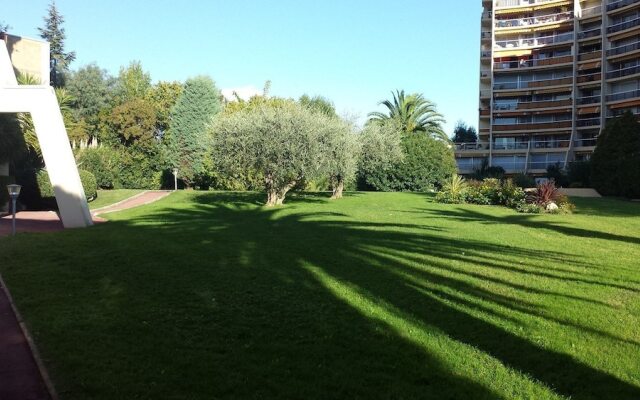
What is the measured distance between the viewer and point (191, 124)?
45.6 m

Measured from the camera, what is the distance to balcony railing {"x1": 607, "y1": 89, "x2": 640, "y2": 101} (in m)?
53.2

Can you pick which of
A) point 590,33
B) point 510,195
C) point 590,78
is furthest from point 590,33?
point 510,195

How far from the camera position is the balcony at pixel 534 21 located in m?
60.5

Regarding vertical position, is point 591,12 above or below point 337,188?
above

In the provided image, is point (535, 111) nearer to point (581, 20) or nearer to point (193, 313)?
point (581, 20)

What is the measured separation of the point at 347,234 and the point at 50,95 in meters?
9.75

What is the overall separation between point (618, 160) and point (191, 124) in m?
33.2

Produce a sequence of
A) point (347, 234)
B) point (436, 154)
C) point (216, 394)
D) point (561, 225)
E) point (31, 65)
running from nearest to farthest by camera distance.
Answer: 1. point (216, 394)
2. point (347, 234)
3. point (561, 225)
4. point (31, 65)
5. point (436, 154)

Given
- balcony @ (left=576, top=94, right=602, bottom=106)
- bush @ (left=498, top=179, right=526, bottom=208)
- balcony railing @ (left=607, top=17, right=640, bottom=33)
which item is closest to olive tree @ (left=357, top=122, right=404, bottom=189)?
bush @ (left=498, top=179, right=526, bottom=208)

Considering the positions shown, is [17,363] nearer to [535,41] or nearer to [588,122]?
[588,122]

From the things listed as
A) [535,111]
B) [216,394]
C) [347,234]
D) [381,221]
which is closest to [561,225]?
[381,221]

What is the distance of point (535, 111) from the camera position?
61.3 m

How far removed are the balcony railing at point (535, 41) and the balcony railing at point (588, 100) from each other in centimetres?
724

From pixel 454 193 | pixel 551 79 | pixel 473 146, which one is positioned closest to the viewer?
pixel 454 193
